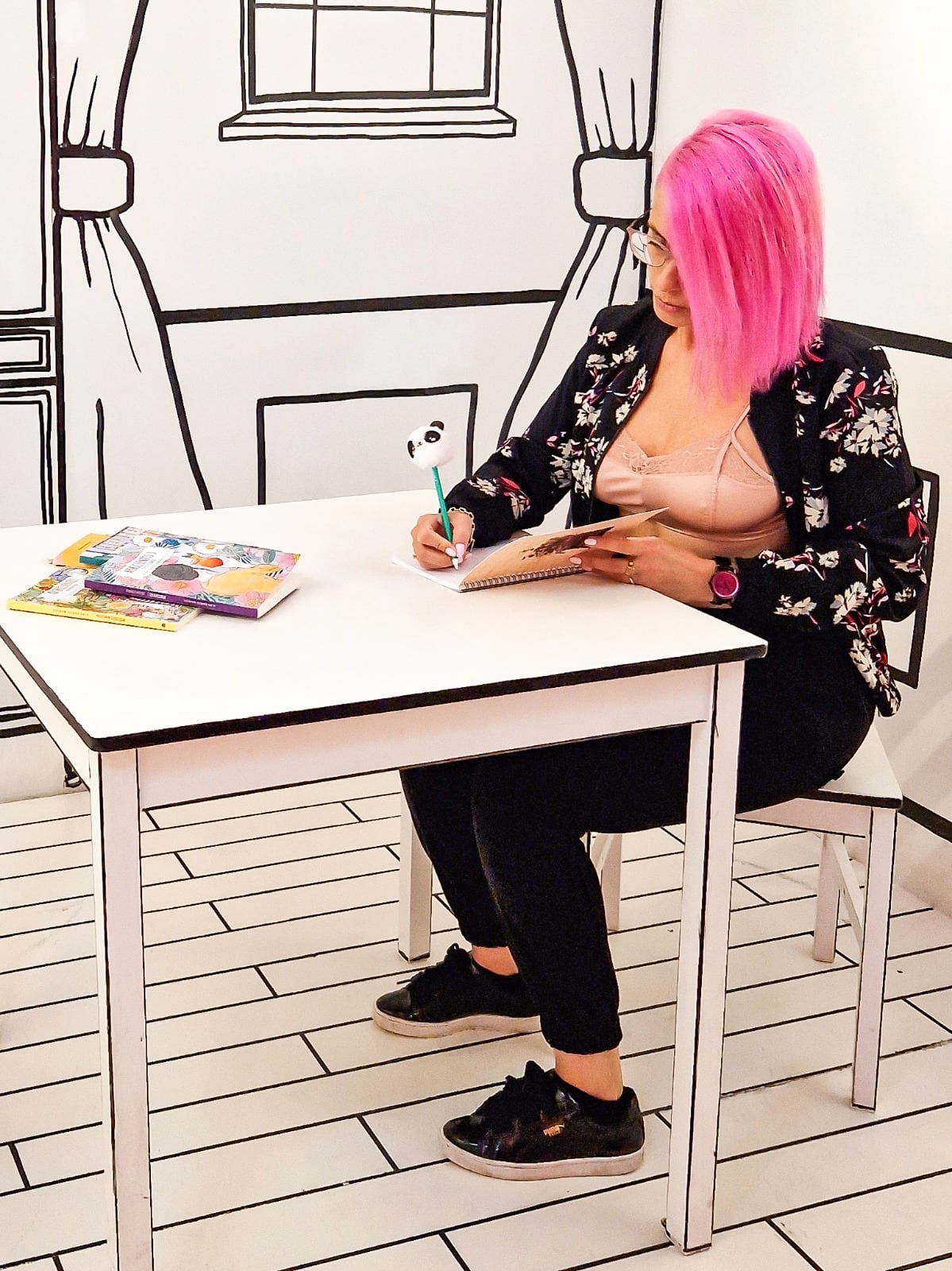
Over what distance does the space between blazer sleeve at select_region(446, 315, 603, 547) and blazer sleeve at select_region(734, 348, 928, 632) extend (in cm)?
41

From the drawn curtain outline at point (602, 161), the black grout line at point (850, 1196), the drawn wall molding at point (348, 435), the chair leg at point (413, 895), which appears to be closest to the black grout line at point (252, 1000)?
the chair leg at point (413, 895)

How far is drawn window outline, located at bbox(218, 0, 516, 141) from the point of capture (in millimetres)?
2945

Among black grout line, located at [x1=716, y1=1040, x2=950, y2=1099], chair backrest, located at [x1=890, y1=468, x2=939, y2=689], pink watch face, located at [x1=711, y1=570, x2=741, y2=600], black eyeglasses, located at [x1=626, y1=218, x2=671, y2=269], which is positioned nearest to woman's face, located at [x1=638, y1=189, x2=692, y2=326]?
black eyeglasses, located at [x1=626, y1=218, x2=671, y2=269]

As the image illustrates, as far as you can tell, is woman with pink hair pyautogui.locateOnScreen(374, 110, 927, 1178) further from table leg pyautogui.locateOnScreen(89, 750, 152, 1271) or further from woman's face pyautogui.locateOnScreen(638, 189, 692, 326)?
table leg pyautogui.locateOnScreen(89, 750, 152, 1271)

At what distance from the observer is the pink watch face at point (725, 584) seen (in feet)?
6.23

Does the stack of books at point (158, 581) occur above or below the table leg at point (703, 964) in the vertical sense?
above

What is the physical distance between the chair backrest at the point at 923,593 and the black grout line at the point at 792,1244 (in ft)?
3.48

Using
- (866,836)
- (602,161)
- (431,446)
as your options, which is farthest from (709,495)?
(602,161)

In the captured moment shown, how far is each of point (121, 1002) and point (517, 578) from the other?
0.74 meters

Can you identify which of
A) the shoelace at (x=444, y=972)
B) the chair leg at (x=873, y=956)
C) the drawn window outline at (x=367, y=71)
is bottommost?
the shoelace at (x=444, y=972)

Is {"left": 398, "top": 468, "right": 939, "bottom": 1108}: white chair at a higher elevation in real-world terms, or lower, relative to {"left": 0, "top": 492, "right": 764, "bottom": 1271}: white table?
lower

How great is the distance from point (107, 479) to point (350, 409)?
0.53m

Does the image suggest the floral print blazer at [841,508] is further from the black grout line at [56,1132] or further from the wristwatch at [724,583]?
the black grout line at [56,1132]

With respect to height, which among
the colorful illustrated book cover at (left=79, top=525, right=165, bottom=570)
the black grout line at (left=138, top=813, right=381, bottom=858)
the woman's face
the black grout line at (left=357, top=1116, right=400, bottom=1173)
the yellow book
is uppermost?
the woman's face
